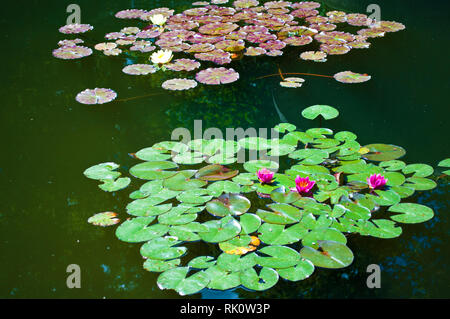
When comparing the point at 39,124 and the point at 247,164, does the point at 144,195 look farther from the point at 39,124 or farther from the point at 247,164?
the point at 39,124

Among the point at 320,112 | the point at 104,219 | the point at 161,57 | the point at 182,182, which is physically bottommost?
the point at 104,219

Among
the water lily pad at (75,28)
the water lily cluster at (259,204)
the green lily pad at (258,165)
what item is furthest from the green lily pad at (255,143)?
the water lily pad at (75,28)

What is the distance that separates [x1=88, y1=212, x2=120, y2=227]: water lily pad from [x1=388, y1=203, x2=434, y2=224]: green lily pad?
1220 mm

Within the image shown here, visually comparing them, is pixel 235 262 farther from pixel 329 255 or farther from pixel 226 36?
pixel 226 36

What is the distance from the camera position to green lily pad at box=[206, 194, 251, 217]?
2.08m

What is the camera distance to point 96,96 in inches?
123

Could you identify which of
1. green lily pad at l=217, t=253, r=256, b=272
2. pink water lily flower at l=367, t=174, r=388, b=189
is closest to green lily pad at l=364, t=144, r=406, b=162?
pink water lily flower at l=367, t=174, r=388, b=189

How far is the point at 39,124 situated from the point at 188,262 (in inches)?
63.8

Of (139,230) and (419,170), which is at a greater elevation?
(419,170)

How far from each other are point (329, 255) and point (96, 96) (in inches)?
76.6

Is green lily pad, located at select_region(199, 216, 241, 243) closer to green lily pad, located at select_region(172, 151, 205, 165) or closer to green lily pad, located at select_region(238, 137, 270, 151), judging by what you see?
green lily pad, located at select_region(172, 151, 205, 165)

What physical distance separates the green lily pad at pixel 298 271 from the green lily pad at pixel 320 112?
127 cm

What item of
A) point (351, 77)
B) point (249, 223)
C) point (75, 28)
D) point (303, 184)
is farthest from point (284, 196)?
point (75, 28)

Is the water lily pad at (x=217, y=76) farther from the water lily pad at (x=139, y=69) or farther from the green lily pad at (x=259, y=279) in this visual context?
the green lily pad at (x=259, y=279)
